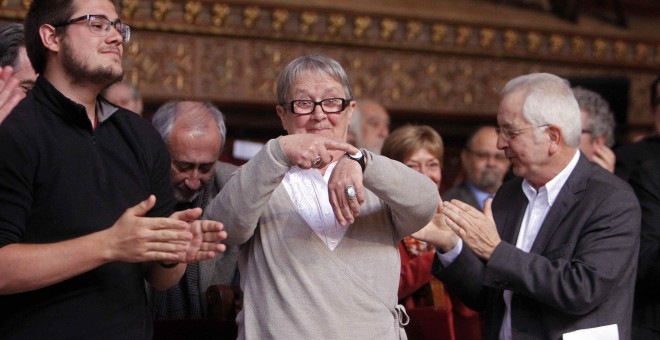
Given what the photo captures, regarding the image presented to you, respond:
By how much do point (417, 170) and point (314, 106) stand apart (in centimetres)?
151

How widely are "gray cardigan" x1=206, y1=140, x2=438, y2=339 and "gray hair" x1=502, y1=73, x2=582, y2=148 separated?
755 mm

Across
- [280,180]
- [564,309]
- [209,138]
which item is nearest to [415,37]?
[209,138]

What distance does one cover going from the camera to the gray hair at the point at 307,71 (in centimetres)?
292

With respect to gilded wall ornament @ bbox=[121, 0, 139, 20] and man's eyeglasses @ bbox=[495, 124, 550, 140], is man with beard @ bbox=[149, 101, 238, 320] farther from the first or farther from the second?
gilded wall ornament @ bbox=[121, 0, 139, 20]

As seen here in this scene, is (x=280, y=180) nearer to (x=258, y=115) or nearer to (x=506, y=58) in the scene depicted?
(x=258, y=115)

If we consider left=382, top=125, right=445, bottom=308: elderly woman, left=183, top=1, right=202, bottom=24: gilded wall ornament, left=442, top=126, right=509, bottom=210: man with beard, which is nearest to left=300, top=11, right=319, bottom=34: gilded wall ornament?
left=183, top=1, right=202, bottom=24: gilded wall ornament

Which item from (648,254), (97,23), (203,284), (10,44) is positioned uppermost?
(97,23)

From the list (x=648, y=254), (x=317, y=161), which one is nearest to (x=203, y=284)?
(x=317, y=161)

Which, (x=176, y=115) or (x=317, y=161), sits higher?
(x=317, y=161)

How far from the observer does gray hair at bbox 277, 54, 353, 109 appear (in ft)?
9.59

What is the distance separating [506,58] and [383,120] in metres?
1.99

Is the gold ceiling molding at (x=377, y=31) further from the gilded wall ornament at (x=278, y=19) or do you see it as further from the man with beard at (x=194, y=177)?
the man with beard at (x=194, y=177)

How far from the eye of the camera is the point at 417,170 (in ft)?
14.2

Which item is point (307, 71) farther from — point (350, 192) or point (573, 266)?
point (573, 266)
